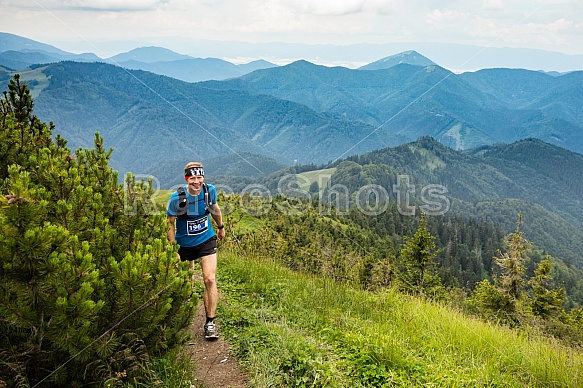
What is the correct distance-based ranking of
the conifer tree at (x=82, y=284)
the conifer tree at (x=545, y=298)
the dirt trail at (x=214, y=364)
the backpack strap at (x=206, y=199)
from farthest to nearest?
the conifer tree at (x=545, y=298)
the backpack strap at (x=206, y=199)
the dirt trail at (x=214, y=364)
the conifer tree at (x=82, y=284)

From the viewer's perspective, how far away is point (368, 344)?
5.66m

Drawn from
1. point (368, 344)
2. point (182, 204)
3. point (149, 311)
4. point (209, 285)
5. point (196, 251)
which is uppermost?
point (182, 204)

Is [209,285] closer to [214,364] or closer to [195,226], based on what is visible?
[195,226]

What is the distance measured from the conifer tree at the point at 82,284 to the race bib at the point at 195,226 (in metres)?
1.31

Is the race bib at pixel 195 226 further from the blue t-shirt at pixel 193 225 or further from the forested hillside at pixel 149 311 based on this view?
the forested hillside at pixel 149 311

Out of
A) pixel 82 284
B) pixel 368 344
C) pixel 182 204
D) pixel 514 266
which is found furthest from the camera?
pixel 514 266

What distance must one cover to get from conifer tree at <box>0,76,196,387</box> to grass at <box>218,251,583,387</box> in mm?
1727

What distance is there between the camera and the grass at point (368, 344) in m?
5.09

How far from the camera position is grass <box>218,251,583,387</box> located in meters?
5.09

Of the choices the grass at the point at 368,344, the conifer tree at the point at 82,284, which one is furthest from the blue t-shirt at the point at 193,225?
the grass at the point at 368,344

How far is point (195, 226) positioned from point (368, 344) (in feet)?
10.8

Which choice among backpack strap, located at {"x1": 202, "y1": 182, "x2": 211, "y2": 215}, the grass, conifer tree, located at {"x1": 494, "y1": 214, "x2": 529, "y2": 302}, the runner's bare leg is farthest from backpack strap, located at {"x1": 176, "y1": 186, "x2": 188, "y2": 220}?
conifer tree, located at {"x1": 494, "y1": 214, "x2": 529, "y2": 302}

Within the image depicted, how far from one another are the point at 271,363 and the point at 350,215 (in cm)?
11343

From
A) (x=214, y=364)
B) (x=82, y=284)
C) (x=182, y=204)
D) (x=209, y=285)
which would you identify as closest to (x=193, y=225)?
(x=182, y=204)
